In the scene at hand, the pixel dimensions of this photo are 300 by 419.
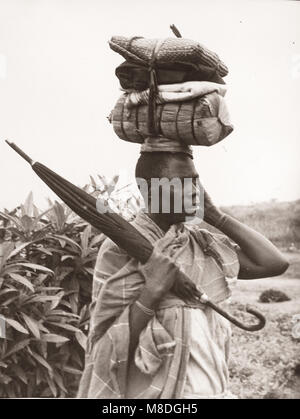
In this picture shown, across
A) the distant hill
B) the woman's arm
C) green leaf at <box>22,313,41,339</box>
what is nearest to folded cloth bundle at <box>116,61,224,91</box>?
the woman's arm

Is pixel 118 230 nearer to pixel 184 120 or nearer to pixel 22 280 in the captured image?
pixel 184 120

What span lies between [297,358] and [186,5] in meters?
1.78

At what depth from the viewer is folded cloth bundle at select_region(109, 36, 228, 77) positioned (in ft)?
6.81

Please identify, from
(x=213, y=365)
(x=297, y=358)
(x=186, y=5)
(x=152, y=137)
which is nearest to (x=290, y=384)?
(x=297, y=358)

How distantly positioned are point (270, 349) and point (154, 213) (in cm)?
131

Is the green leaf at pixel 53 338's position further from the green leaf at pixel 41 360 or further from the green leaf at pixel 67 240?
the green leaf at pixel 67 240

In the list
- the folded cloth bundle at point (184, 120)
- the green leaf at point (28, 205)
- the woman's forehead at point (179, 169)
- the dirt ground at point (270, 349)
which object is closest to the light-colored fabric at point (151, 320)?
the woman's forehead at point (179, 169)

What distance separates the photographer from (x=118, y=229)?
2121 mm

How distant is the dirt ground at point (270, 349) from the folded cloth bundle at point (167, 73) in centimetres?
134

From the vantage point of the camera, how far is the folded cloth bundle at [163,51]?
208cm

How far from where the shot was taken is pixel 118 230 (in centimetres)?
212

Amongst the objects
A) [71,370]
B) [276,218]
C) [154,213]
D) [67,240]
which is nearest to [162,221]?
[154,213]
